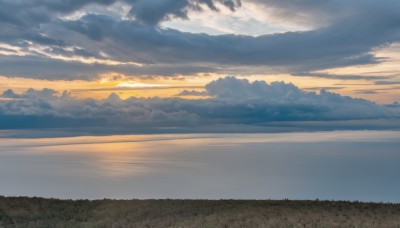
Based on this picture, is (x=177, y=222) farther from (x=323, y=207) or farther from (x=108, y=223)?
(x=323, y=207)

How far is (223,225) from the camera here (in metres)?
22.9

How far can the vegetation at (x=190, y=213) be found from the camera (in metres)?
23.5

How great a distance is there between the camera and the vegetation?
77.1 feet

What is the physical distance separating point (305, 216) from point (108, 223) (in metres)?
11.8

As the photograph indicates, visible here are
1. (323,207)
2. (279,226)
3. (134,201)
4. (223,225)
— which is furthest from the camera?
(134,201)

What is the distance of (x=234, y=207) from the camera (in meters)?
31.6

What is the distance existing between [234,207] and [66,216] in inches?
478

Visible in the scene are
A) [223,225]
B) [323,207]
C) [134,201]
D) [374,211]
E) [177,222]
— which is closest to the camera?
[223,225]

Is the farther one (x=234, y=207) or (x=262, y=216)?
(x=234, y=207)

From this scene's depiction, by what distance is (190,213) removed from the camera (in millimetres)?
29156

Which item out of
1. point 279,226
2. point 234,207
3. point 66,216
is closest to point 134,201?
point 66,216

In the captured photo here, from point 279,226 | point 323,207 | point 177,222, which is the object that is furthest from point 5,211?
point 323,207

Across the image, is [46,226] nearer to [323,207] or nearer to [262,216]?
[262,216]

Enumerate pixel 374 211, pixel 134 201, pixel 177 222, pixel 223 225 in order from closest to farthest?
pixel 223 225
pixel 177 222
pixel 374 211
pixel 134 201
